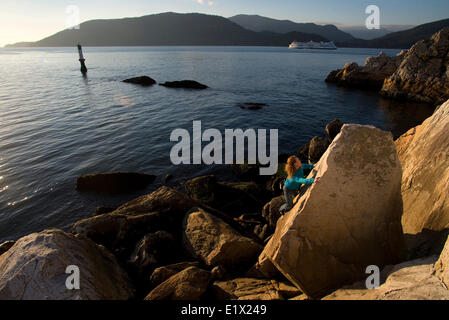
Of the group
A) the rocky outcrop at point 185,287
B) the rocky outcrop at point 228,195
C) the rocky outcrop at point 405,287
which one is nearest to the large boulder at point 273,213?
the rocky outcrop at point 228,195

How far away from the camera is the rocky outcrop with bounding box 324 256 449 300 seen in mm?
4008

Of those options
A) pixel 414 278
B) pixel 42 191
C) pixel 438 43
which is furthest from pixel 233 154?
pixel 438 43

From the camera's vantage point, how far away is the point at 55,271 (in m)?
5.95

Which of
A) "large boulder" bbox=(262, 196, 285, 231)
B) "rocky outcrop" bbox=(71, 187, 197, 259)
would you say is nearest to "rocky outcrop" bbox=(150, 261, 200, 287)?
"rocky outcrop" bbox=(71, 187, 197, 259)

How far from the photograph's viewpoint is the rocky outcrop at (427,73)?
3741 centimetres

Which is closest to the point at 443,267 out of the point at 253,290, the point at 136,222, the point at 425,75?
the point at 253,290

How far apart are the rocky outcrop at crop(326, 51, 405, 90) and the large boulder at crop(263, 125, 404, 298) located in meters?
56.2

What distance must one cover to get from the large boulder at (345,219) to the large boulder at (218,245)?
2.65 m


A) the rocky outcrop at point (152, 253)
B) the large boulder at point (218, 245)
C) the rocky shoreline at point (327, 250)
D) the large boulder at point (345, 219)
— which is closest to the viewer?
the rocky shoreline at point (327, 250)

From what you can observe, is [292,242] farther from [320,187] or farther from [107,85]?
[107,85]

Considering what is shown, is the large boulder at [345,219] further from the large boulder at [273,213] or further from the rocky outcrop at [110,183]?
the rocky outcrop at [110,183]

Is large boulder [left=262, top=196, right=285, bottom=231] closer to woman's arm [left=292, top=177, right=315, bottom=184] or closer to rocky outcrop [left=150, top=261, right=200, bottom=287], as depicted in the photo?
woman's arm [left=292, top=177, right=315, bottom=184]

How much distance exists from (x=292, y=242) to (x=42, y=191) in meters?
16.5

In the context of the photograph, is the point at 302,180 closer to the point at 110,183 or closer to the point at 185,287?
the point at 185,287
